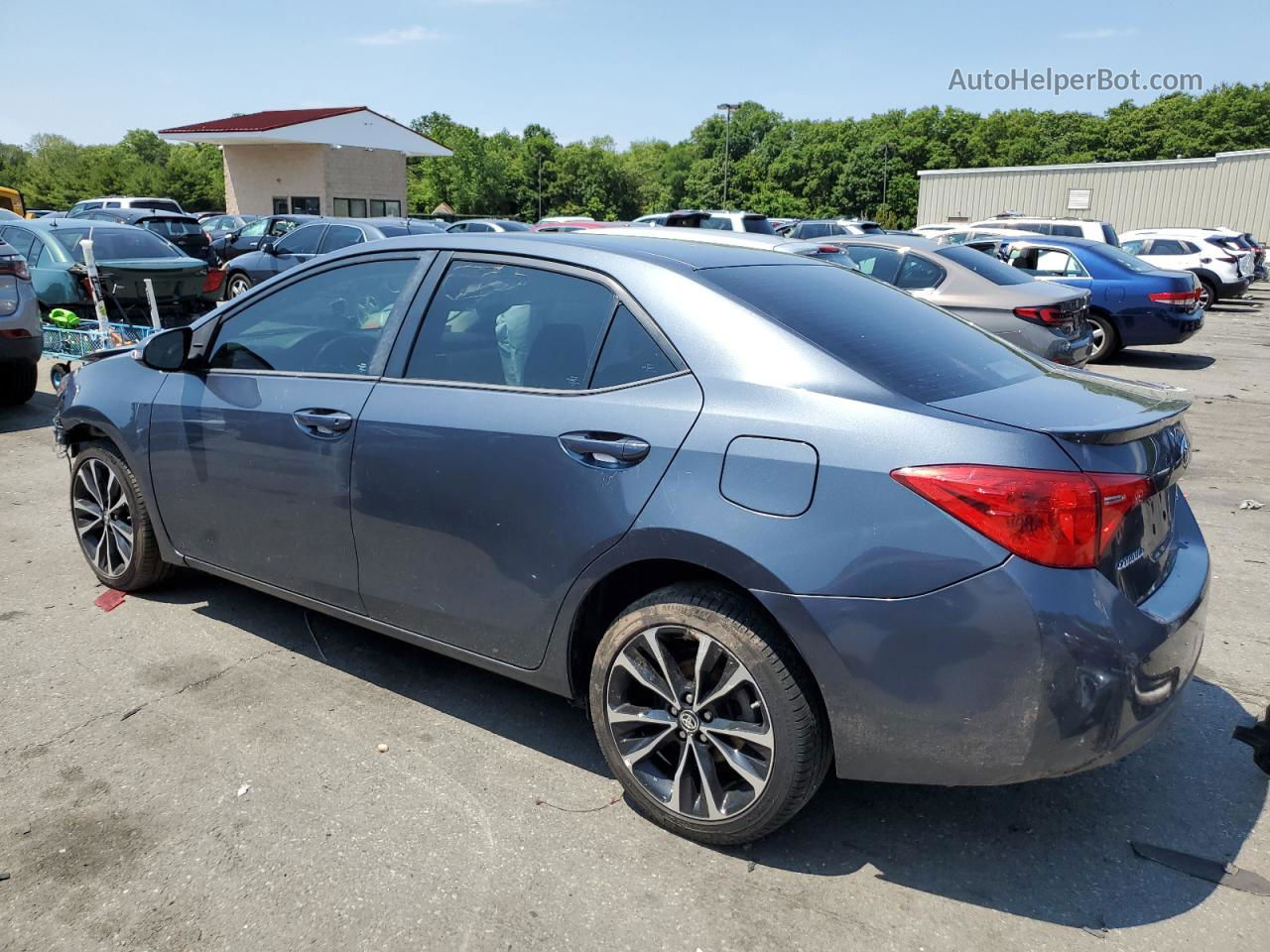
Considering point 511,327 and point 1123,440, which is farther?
point 511,327

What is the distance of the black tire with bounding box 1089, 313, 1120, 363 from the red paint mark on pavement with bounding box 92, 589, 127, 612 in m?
12.4

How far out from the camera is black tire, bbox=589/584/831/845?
2660 millimetres

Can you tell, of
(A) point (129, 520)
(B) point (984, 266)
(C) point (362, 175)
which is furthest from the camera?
(C) point (362, 175)

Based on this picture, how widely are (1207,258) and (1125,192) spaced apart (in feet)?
64.1

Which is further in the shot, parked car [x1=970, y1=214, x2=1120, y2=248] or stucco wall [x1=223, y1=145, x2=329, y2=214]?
stucco wall [x1=223, y1=145, x2=329, y2=214]

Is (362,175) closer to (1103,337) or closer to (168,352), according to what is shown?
(1103,337)

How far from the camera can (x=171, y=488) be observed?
13.9 ft

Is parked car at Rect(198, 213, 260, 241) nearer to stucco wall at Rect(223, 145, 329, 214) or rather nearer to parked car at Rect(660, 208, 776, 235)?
stucco wall at Rect(223, 145, 329, 214)

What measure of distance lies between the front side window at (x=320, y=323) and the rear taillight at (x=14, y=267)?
571cm

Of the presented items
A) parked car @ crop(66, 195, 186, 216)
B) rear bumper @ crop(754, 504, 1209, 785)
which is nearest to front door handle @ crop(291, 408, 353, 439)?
rear bumper @ crop(754, 504, 1209, 785)

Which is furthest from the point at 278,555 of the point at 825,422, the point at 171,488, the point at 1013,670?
the point at 1013,670

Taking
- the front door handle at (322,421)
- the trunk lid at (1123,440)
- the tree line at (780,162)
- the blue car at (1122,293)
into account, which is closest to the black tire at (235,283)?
the blue car at (1122,293)

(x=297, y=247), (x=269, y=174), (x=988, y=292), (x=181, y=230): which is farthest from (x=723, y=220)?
(x=269, y=174)

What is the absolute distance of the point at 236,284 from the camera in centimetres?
1677
